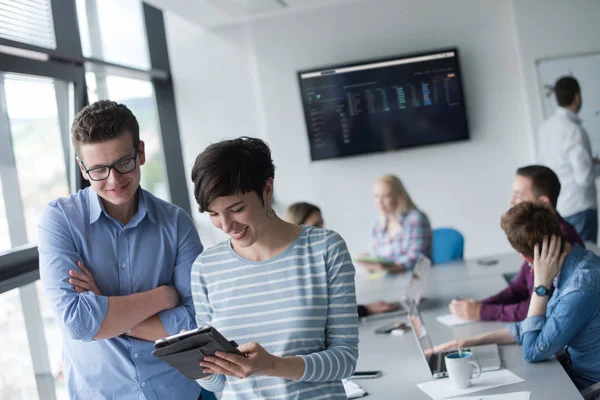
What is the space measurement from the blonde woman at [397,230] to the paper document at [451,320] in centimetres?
125

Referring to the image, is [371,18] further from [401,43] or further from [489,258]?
[489,258]

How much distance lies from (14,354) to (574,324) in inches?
96.2

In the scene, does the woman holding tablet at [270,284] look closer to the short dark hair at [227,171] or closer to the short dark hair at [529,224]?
the short dark hair at [227,171]

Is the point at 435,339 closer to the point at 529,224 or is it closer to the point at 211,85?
the point at 529,224

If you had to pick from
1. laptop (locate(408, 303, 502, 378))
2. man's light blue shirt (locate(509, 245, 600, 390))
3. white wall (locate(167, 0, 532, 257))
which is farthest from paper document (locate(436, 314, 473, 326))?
white wall (locate(167, 0, 532, 257))

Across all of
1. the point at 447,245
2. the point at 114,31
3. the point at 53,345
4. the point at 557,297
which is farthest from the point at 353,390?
the point at 114,31

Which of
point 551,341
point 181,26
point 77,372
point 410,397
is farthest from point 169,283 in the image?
point 181,26

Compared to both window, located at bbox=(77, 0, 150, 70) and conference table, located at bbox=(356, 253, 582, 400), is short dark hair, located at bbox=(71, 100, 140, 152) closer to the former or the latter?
conference table, located at bbox=(356, 253, 582, 400)

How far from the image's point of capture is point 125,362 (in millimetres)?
2078

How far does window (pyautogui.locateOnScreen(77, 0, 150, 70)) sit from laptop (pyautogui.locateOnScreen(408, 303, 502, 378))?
2649mm

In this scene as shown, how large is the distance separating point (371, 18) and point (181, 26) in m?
1.79

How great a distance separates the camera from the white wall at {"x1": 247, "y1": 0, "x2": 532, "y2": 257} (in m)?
6.39

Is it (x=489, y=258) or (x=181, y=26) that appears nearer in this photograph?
(x=489, y=258)

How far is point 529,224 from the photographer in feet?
8.45
